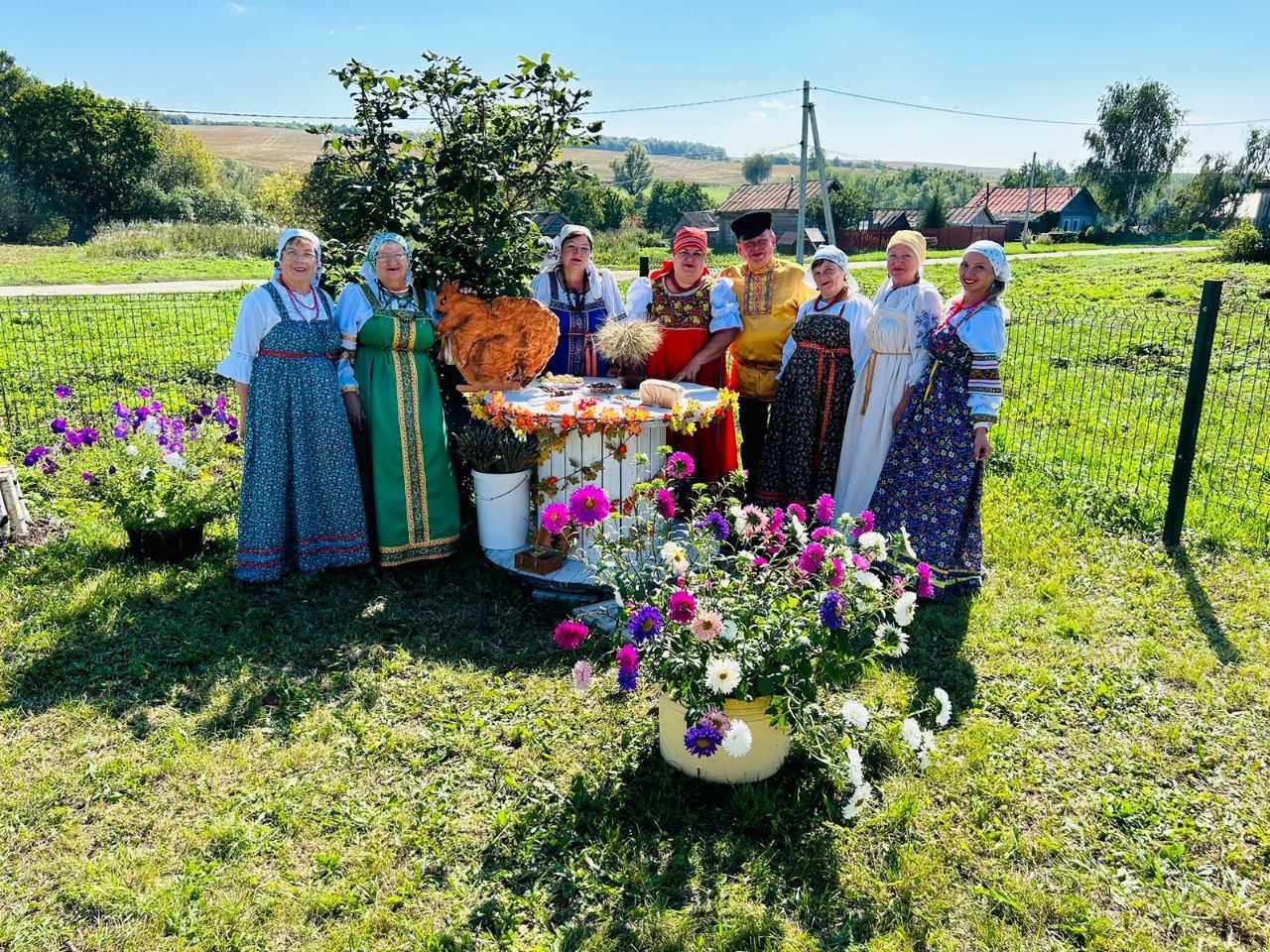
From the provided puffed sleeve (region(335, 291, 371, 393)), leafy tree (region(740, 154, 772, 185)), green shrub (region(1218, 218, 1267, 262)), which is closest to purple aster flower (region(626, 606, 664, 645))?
puffed sleeve (region(335, 291, 371, 393))

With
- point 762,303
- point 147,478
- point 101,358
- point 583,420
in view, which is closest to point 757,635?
point 583,420

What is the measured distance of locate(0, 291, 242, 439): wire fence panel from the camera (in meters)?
7.64

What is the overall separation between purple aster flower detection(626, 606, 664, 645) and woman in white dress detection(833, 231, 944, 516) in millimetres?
2394

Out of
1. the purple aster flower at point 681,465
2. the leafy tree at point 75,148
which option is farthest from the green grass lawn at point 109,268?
the purple aster flower at point 681,465

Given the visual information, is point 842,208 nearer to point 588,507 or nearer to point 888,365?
point 888,365

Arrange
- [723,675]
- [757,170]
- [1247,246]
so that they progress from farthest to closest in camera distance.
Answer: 1. [757,170]
2. [1247,246]
3. [723,675]

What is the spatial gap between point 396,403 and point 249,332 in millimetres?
766

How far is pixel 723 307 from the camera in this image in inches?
197

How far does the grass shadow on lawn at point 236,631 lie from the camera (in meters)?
Answer: 3.58

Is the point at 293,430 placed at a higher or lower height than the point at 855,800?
higher

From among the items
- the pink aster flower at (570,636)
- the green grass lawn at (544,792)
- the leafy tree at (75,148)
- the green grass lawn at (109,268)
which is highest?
the leafy tree at (75,148)

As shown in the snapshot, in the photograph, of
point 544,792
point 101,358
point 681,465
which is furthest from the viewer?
point 101,358

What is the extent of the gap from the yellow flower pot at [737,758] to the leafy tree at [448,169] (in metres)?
2.80

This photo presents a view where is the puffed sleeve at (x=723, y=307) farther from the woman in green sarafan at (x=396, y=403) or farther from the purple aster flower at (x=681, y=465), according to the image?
the purple aster flower at (x=681, y=465)
